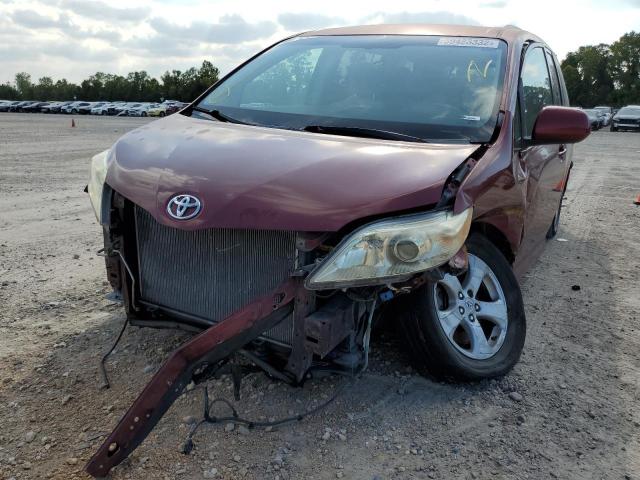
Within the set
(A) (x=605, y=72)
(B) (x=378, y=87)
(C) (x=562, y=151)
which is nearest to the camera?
(B) (x=378, y=87)

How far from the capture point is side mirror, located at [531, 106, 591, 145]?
10.9 ft

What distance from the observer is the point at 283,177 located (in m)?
2.58

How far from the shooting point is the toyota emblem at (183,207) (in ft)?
8.25

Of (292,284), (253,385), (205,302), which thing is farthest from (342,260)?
(253,385)

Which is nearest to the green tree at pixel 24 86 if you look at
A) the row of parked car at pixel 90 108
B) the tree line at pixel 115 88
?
the tree line at pixel 115 88

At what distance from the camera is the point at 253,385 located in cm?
304

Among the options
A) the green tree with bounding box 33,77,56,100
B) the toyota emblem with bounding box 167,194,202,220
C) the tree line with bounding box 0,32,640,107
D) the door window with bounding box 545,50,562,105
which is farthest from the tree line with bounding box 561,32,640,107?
the toyota emblem with bounding box 167,194,202,220

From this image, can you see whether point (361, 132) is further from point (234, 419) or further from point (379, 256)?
point (234, 419)

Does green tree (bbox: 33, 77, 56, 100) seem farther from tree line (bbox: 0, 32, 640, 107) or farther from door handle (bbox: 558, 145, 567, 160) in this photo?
door handle (bbox: 558, 145, 567, 160)

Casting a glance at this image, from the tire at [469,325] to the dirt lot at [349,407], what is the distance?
0.12 m

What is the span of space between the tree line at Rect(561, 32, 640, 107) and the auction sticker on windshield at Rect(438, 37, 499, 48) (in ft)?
328

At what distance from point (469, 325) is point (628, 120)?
122 ft

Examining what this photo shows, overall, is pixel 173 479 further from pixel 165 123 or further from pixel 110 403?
pixel 165 123

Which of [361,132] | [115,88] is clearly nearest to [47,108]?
[115,88]
